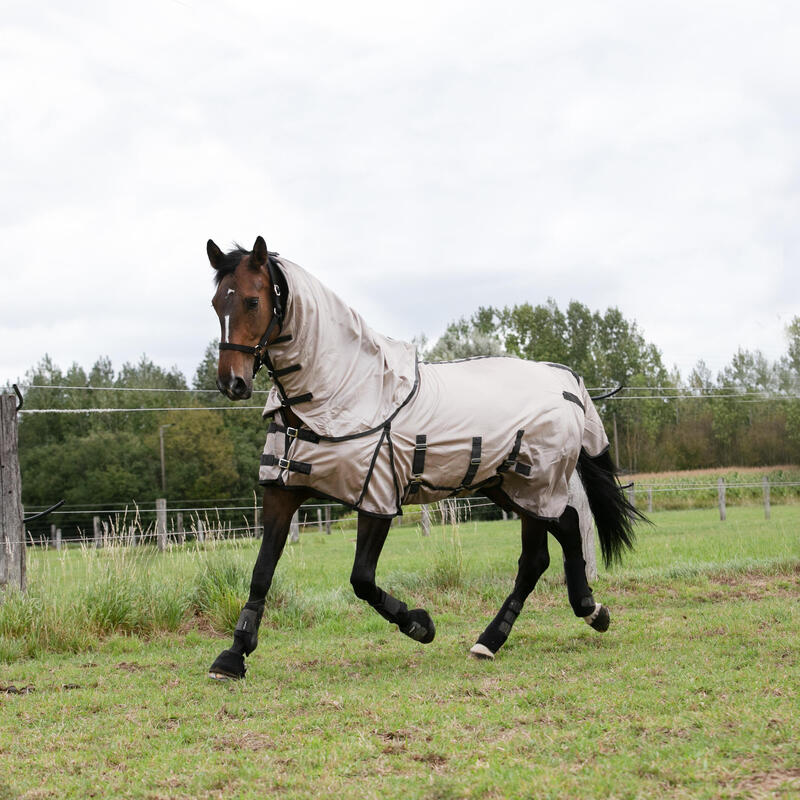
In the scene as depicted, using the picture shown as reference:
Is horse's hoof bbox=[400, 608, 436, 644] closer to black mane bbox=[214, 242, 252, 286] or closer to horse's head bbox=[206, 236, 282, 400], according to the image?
horse's head bbox=[206, 236, 282, 400]

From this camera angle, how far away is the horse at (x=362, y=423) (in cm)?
434

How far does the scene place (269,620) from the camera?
21.9 feet

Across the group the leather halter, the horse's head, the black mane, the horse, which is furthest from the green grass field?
the black mane

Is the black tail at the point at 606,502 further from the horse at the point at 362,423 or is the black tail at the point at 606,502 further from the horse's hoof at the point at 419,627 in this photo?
the horse's hoof at the point at 419,627

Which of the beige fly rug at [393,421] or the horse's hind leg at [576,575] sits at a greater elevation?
the beige fly rug at [393,421]

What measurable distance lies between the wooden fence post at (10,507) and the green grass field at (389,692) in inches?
8.3

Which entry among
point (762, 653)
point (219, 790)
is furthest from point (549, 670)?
point (219, 790)

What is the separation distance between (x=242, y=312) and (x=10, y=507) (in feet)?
12.3

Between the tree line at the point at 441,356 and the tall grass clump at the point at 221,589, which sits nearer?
the tall grass clump at the point at 221,589

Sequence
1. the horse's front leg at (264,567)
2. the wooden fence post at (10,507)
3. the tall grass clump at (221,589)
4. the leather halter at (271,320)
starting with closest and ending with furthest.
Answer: the leather halter at (271,320)
the horse's front leg at (264,567)
the tall grass clump at (221,589)
the wooden fence post at (10,507)

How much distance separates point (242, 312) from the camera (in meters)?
4.19

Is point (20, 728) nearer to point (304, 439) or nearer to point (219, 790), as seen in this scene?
point (219, 790)

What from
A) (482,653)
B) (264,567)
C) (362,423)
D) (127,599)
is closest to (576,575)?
(482,653)

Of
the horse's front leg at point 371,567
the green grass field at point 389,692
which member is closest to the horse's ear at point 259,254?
the horse's front leg at point 371,567
